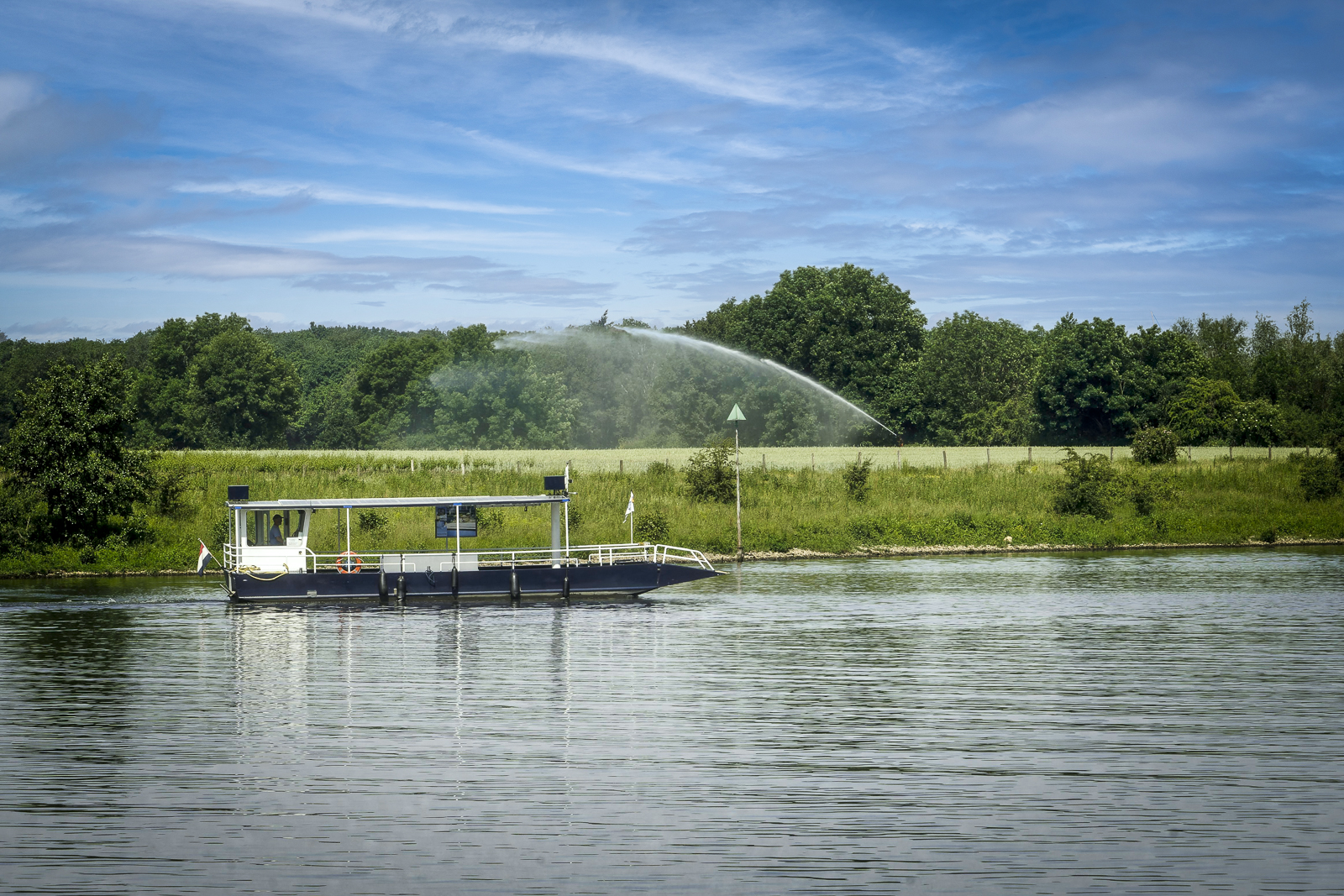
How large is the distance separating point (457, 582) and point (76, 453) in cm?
2807

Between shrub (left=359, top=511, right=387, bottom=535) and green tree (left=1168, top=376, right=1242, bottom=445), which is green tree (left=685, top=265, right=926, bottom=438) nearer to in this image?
green tree (left=1168, top=376, right=1242, bottom=445)

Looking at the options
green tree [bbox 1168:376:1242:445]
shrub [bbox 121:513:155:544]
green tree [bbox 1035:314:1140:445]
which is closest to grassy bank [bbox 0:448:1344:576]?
shrub [bbox 121:513:155:544]

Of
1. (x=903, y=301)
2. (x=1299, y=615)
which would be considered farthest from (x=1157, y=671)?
(x=903, y=301)

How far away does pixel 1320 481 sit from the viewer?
7769 centimetres

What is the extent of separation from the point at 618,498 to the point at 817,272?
3347 inches

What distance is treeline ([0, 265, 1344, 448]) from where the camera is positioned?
12875 cm

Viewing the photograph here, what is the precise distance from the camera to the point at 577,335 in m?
121

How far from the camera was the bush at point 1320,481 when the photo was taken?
3054 inches

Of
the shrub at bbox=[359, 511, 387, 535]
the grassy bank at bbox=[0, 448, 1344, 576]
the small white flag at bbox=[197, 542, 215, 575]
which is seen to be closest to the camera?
the small white flag at bbox=[197, 542, 215, 575]

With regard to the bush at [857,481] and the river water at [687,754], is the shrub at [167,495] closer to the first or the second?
the river water at [687,754]

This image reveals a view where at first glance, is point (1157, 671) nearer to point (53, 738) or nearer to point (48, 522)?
point (53, 738)

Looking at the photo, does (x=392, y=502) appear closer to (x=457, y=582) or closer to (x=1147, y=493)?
(x=457, y=582)

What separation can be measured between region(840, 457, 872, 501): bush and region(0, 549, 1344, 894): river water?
3336cm

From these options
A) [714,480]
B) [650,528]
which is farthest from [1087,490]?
[650,528]
